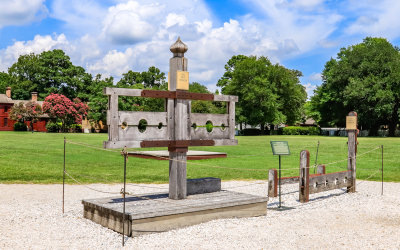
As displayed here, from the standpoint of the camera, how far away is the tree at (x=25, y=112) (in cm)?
6262

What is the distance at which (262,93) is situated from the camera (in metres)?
60.9

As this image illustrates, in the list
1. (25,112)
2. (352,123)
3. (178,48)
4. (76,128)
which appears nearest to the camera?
(178,48)

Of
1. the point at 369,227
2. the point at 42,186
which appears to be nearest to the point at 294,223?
the point at 369,227

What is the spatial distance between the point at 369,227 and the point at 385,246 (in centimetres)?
142

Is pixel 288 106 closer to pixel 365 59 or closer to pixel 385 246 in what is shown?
pixel 365 59

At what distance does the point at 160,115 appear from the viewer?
27.7 ft

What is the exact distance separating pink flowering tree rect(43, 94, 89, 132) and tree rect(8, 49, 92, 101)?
11601 millimetres

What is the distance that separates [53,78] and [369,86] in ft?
184

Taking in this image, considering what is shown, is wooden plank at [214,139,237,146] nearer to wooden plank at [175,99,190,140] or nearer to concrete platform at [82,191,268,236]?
wooden plank at [175,99,190,140]

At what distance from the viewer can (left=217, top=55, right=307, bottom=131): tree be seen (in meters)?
61.9

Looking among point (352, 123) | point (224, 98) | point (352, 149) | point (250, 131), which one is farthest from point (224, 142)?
point (250, 131)

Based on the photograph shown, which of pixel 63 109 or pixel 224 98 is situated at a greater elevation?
pixel 63 109

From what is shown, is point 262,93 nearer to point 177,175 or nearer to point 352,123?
point 352,123

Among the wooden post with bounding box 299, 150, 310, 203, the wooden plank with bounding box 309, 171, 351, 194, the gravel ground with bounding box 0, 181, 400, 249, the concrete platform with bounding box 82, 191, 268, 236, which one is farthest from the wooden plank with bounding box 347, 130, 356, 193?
the concrete platform with bounding box 82, 191, 268, 236
